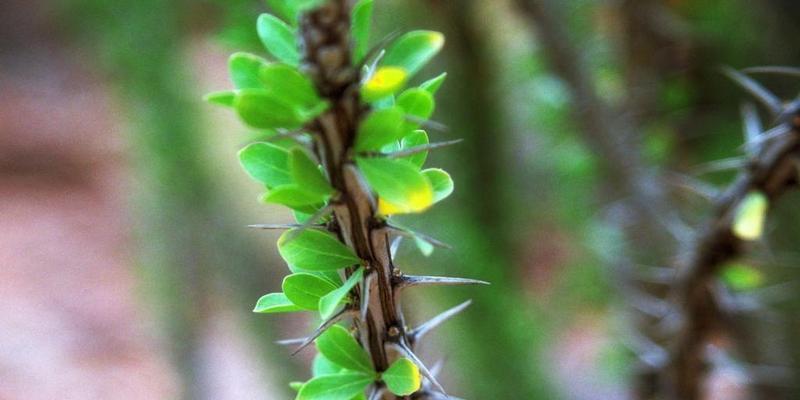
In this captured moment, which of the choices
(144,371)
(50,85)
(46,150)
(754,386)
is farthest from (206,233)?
(50,85)

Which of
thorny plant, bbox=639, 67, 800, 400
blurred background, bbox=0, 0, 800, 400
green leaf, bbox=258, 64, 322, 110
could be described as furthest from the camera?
blurred background, bbox=0, 0, 800, 400

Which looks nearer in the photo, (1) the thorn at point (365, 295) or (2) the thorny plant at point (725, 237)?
(1) the thorn at point (365, 295)

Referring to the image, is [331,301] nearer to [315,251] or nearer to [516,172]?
[315,251]

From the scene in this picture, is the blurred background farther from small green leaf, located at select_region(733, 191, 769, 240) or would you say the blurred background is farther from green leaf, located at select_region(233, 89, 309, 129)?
green leaf, located at select_region(233, 89, 309, 129)

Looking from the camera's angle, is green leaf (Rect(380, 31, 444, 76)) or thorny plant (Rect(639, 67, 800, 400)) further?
thorny plant (Rect(639, 67, 800, 400))

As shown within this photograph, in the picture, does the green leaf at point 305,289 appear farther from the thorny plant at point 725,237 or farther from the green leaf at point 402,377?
the thorny plant at point 725,237

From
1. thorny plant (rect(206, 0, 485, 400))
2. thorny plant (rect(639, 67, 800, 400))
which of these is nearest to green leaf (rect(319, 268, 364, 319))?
thorny plant (rect(206, 0, 485, 400))

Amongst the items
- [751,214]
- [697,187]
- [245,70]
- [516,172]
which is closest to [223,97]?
[245,70]

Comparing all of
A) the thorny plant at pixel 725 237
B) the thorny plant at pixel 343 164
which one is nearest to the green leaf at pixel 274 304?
the thorny plant at pixel 343 164
